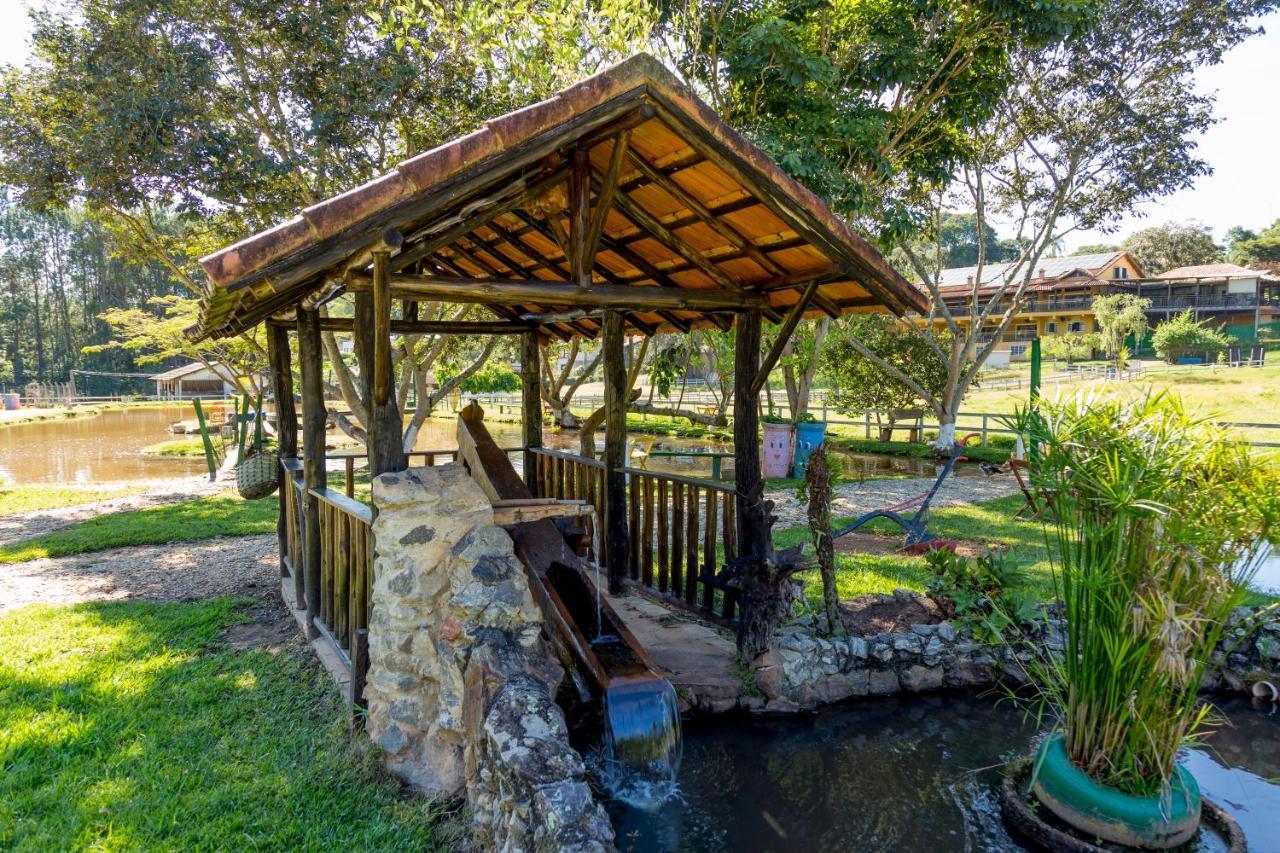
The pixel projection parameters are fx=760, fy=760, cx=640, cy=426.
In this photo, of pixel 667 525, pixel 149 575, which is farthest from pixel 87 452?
pixel 667 525

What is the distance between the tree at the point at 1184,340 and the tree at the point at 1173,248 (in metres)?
14.7

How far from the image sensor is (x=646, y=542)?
672cm

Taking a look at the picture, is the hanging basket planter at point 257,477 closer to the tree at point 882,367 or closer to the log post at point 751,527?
the log post at point 751,527

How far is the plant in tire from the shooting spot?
10.8 feet

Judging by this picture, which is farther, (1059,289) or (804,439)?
(1059,289)

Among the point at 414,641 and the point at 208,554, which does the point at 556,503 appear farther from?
the point at 208,554

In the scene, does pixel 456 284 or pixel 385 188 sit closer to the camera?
pixel 385 188

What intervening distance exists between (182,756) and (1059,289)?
4461cm

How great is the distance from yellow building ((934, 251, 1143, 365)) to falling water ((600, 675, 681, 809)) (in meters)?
36.5

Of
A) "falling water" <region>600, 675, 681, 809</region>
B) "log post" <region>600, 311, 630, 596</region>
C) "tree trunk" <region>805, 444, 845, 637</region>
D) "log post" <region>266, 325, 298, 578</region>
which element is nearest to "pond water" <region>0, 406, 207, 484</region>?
"log post" <region>266, 325, 298, 578</region>

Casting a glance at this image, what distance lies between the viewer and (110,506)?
1297cm

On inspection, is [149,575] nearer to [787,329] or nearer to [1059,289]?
[787,329]

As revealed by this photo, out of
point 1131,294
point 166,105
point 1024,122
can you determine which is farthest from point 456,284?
point 1131,294

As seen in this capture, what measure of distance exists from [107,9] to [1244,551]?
41.3ft
